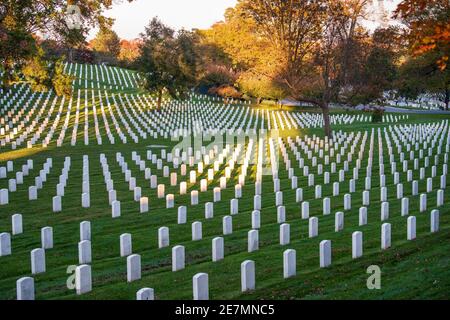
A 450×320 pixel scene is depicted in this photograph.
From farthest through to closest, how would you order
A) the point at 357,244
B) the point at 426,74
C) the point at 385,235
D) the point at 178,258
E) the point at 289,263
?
the point at 426,74 < the point at 385,235 < the point at 357,244 < the point at 178,258 < the point at 289,263

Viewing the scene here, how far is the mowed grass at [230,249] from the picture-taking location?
316 inches

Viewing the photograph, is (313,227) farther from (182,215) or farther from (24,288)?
(24,288)

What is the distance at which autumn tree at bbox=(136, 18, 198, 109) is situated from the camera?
44.3 m

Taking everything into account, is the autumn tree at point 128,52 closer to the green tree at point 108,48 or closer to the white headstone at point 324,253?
the green tree at point 108,48

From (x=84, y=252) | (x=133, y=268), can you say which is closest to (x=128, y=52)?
(x=84, y=252)

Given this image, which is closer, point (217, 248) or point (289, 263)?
point (289, 263)

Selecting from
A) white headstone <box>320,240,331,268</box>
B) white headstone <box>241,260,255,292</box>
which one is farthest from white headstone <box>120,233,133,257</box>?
white headstone <box>320,240,331,268</box>

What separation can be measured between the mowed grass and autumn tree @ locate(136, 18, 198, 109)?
89.8 ft

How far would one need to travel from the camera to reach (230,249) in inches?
411

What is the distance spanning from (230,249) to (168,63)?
3509 centimetres

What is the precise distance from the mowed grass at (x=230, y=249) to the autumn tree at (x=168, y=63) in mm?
27368

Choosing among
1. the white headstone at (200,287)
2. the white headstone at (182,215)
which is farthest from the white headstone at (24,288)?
the white headstone at (182,215)

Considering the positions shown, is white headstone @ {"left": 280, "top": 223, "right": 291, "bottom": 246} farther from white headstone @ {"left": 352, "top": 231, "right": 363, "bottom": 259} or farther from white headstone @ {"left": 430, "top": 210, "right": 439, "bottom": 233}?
white headstone @ {"left": 430, "top": 210, "right": 439, "bottom": 233}
